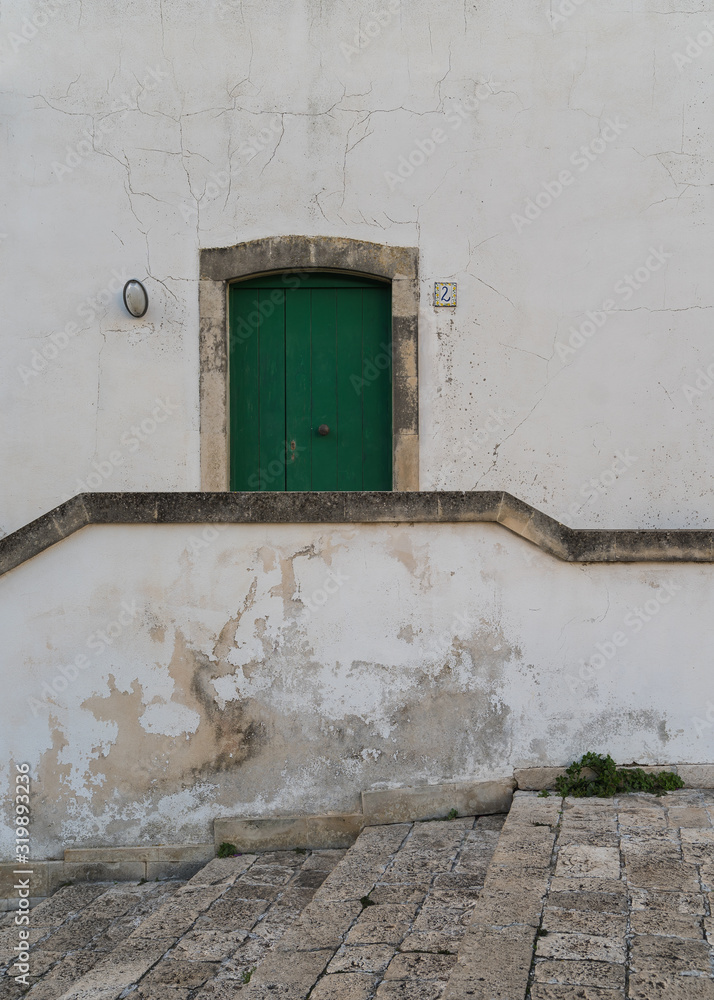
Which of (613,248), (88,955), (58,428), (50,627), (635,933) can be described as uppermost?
(613,248)

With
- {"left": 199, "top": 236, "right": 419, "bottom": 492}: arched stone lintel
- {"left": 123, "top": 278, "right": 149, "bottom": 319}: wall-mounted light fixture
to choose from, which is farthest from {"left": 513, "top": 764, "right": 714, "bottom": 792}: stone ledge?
{"left": 123, "top": 278, "right": 149, "bottom": 319}: wall-mounted light fixture

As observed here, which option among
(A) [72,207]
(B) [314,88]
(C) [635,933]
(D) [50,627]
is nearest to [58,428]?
(A) [72,207]

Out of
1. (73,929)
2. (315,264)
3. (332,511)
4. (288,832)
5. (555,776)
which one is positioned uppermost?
(315,264)

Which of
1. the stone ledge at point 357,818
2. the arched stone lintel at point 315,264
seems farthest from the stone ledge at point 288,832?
the arched stone lintel at point 315,264

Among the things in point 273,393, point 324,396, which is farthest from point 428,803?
point 273,393

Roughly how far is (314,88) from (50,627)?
441cm

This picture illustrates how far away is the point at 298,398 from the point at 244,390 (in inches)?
16.6

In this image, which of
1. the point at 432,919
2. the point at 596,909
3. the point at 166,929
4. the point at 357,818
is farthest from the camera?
the point at 357,818

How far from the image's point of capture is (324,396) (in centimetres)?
647

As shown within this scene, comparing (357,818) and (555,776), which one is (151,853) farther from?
(555,776)

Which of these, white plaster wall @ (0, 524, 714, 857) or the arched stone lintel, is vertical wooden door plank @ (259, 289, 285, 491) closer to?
the arched stone lintel

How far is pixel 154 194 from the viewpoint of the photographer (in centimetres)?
622

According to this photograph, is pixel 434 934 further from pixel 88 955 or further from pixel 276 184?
pixel 276 184

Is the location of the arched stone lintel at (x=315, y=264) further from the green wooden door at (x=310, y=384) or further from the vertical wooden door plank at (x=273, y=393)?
the vertical wooden door plank at (x=273, y=393)
